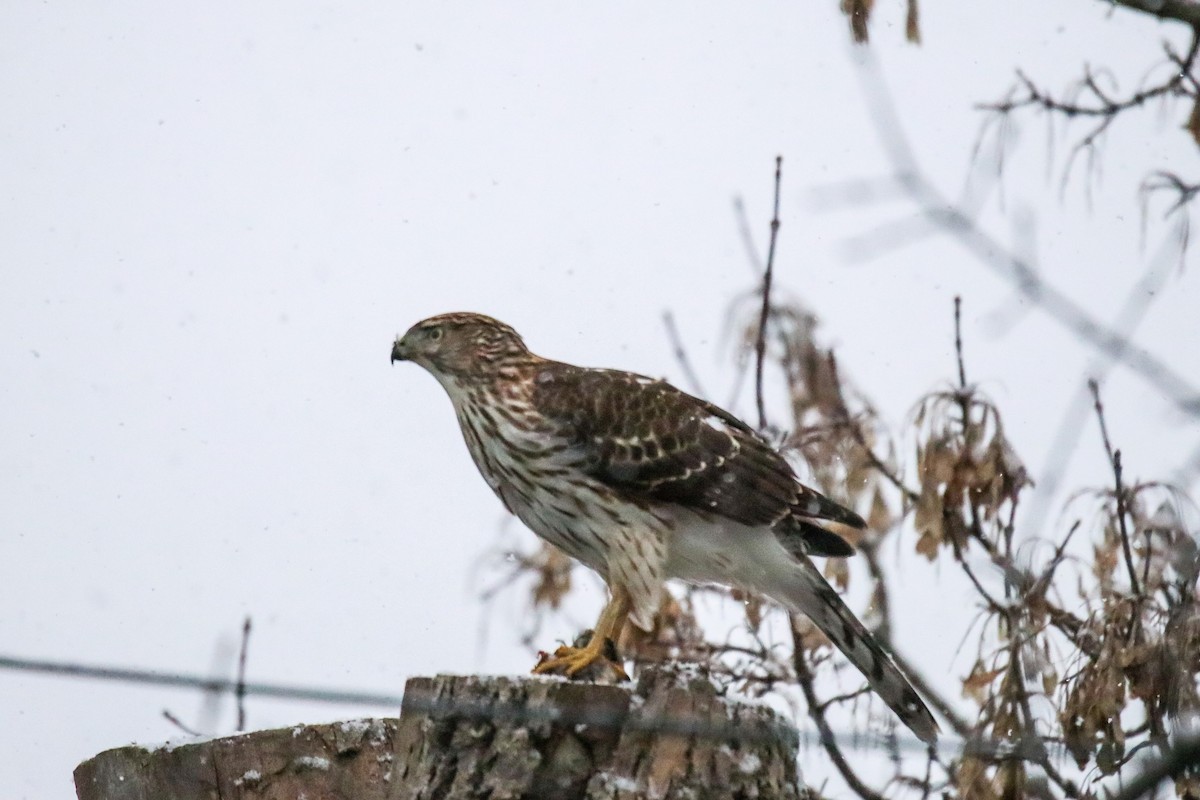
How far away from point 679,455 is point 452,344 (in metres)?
1.01

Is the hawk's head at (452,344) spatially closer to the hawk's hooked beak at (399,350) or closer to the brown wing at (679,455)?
the hawk's hooked beak at (399,350)

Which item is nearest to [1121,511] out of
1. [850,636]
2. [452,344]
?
[850,636]

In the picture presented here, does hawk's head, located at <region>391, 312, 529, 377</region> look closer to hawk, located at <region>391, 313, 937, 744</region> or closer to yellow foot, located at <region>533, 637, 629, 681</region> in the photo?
hawk, located at <region>391, 313, 937, 744</region>

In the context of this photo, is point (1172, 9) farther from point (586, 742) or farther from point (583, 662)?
point (583, 662)

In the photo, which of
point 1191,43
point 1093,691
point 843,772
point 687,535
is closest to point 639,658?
point 687,535

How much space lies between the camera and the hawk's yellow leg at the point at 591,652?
14.2ft

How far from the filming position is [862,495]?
5574 mm

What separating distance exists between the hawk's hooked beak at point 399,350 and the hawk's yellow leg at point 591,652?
133cm

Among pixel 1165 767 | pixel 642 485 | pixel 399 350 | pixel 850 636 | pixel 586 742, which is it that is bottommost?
pixel 1165 767

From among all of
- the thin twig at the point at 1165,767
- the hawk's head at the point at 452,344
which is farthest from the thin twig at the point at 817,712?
the thin twig at the point at 1165,767

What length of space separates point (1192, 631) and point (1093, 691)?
0.32 metres

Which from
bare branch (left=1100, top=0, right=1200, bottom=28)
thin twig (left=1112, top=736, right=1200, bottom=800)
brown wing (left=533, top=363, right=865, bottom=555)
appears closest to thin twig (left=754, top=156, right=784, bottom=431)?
brown wing (left=533, top=363, right=865, bottom=555)

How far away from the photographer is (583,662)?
14.2 feet

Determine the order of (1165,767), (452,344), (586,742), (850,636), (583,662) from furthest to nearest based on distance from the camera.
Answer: (452,344) → (850,636) → (583,662) → (586,742) → (1165,767)
